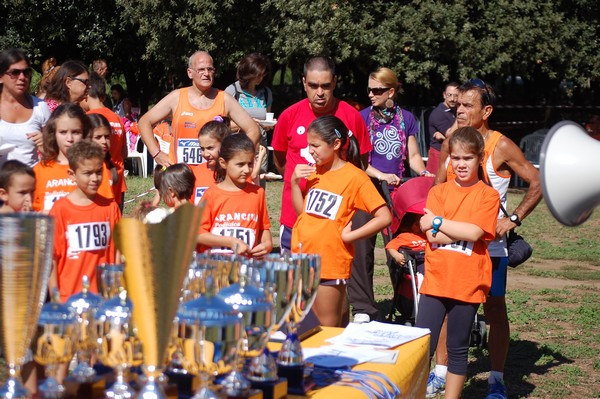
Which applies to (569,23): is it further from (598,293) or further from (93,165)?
(93,165)

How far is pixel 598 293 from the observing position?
32.1 feet

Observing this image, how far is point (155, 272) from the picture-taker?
87.4 inches

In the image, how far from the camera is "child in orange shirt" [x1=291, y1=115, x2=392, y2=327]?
17.6 feet

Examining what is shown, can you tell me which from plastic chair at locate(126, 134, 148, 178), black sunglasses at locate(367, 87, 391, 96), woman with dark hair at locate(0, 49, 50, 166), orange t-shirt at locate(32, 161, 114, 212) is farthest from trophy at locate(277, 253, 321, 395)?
plastic chair at locate(126, 134, 148, 178)

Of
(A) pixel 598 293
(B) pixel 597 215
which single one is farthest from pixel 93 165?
(B) pixel 597 215

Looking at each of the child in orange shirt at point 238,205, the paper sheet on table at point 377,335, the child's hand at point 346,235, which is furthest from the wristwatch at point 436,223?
the paper sheet on table at point 377,335

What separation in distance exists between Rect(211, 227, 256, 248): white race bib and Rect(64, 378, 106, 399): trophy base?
2958mm

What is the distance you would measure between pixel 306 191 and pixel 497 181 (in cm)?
118

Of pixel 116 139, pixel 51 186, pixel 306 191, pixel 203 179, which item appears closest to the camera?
pixel 51 186

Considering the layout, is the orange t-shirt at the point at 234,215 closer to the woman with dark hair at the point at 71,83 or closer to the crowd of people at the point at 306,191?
the crowd of people at the point at 306,191

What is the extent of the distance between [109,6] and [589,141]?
23618 millimetres

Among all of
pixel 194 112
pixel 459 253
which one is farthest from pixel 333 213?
pixel 194 112

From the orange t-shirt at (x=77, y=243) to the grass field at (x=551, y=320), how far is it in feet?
9.14

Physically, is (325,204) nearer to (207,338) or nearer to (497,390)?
(497,390)
